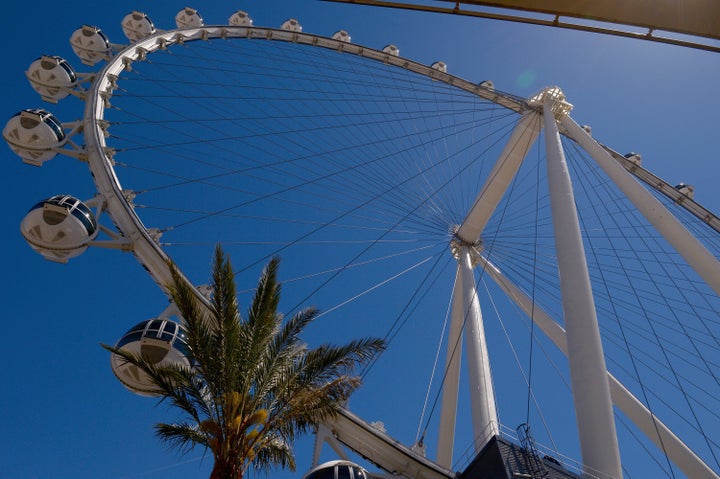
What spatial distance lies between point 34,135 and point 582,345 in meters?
15.4

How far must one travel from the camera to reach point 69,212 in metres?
13.7

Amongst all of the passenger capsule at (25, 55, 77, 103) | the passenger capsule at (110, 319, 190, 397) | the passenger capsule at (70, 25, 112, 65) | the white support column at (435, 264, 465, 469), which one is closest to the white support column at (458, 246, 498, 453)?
the white support column at (435, 264, 465, 469)

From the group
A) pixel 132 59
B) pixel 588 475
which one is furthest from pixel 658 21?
pixel 132 59

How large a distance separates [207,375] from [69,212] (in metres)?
6.33

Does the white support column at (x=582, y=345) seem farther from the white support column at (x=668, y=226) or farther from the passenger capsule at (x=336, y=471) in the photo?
the passenger capsule at (x=336, y=471)

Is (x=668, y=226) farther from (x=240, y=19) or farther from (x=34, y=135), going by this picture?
(x=240, y=19)

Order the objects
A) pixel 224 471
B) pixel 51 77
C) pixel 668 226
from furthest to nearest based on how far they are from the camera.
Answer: pixel 51 77
pixel 668 226
pixel 224 471

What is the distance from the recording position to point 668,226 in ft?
48.2

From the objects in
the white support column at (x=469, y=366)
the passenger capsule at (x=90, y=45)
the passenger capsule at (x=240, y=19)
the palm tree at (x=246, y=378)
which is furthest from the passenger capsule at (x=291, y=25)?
the palm tree at (x=246, y=378)

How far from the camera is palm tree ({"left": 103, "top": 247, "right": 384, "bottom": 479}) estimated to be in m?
9.52

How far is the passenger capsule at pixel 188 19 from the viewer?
82.3ft

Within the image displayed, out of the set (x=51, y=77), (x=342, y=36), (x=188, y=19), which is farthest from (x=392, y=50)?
(x=51, y=77)

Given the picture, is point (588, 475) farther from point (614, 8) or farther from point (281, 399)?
point (614, 8)

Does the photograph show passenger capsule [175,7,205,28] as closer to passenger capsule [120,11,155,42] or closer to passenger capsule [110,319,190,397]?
passenger capsule [120,11,155,42]
